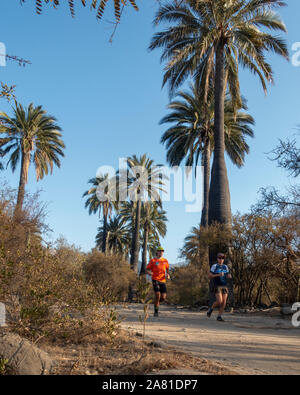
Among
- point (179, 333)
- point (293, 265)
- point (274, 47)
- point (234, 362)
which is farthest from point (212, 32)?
point (234, 362)

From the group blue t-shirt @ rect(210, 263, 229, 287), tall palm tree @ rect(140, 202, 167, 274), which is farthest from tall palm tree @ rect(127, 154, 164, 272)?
blue t-shirt @ rect(210, 263, 229, 287)

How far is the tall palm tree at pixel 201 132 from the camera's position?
2345cm

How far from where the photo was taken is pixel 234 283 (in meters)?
14.3

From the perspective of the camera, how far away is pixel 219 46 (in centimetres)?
1673

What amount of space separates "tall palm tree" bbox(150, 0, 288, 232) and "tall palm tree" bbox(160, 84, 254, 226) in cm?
557

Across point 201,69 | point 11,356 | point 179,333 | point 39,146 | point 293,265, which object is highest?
point 201,69

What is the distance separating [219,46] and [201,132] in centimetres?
838

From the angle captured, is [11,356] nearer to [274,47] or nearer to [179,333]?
[179,333]

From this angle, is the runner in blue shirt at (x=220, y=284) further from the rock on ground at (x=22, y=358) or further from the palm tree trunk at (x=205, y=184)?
the palm tree trunk at (x=205, y=184)

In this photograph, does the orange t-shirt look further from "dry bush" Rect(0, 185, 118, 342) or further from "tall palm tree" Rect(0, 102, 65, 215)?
"tall palm tree" Rect(0, 102, 65, 215)

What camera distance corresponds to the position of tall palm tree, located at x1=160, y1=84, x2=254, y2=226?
76.9 ft

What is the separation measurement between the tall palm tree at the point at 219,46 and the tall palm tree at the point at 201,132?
5571mm
